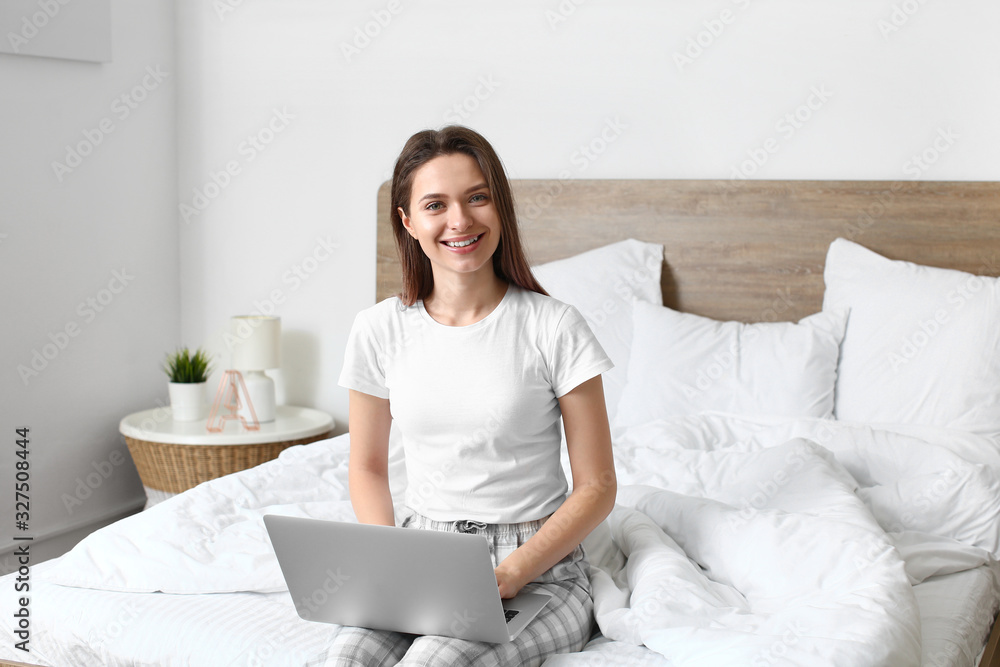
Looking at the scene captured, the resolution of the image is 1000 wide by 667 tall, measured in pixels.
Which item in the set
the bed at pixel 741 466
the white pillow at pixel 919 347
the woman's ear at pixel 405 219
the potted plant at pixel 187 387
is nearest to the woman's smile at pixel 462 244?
the woman's ear at pixel 405 219

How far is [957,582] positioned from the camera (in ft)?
5.55

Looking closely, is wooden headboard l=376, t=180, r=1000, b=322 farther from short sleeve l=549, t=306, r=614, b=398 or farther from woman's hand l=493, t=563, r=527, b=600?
woman's hand l=493, t=563, r=527, b=600

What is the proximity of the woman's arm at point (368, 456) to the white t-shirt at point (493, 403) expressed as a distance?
56 mm

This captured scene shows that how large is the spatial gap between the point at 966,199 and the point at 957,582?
129cm

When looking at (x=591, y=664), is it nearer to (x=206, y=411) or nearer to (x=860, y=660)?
(x=860, y=660)

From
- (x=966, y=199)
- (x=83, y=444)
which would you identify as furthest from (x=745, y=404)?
(x=83, y=444)

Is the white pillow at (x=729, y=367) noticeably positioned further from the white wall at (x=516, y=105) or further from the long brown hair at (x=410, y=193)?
the long brown hair at (x=410, y=193)

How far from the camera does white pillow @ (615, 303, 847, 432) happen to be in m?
2.49

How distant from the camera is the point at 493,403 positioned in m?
1.41

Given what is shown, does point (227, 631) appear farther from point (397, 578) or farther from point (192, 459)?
point (192, 459)

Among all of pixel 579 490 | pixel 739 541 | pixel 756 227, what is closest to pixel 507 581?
pixel 579 490

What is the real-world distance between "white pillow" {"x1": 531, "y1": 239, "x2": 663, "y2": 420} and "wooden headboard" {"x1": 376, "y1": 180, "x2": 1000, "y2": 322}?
0.09 metres

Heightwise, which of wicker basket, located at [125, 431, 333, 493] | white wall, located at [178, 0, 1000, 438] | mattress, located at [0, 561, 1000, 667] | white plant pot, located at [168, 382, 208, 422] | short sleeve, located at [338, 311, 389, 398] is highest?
white wall, located at [178, 0, 1000, 438]

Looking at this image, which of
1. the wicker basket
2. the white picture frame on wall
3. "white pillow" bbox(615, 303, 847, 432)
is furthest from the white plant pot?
"white pillow" bbox(615, 303, 847, 432)
